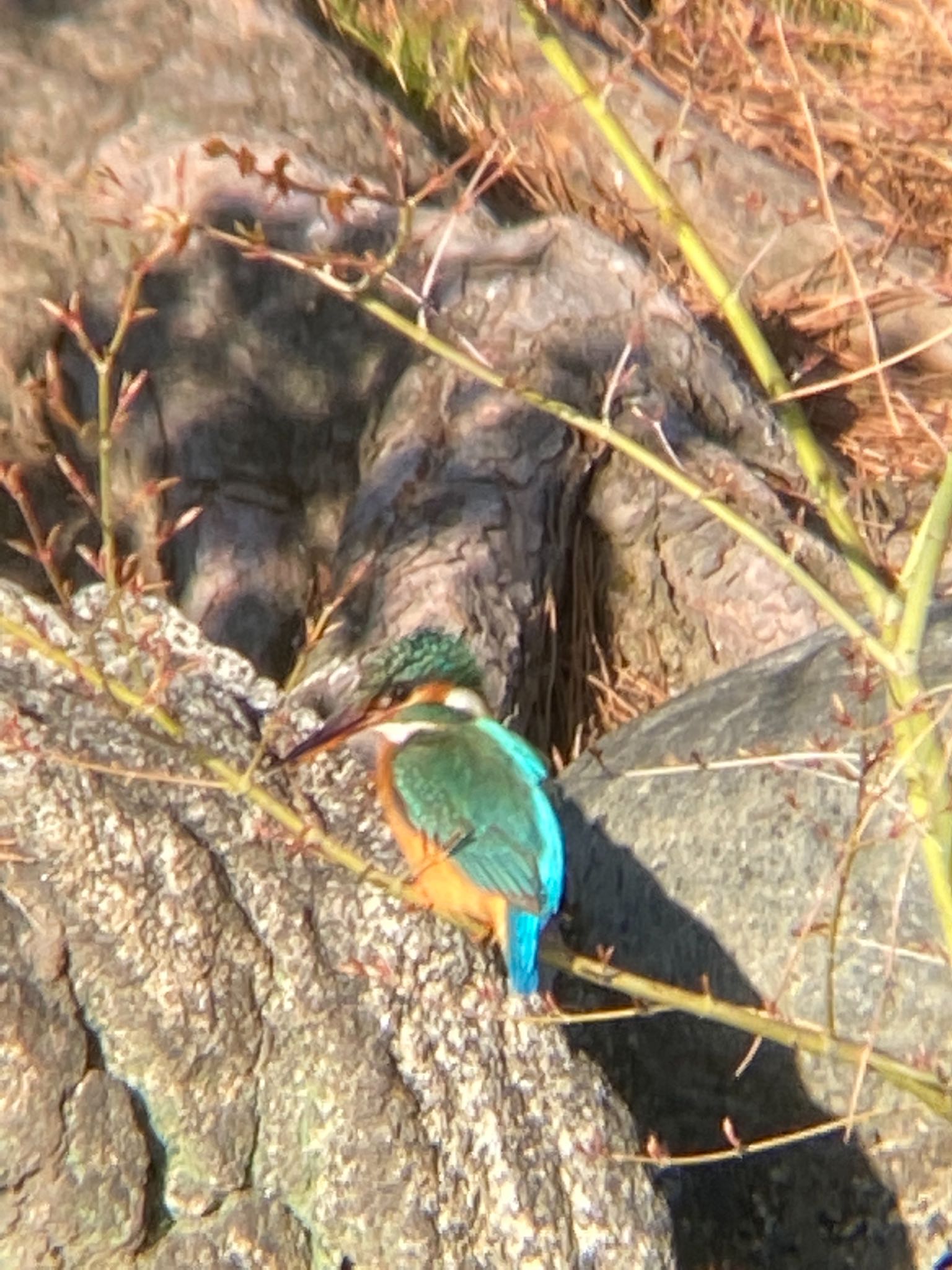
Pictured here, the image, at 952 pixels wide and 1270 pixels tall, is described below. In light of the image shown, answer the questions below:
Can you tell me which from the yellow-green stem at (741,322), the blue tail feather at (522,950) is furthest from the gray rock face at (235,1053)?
the yellow-green stem at (741,322)

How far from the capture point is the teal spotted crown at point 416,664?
3355 millimetres

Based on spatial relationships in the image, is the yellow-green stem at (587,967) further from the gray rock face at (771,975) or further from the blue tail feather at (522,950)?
the gray rock face at (771,975)

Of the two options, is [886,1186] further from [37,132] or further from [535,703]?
[37,132]

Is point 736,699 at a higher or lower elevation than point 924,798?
lower

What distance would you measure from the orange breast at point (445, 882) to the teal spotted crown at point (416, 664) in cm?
16

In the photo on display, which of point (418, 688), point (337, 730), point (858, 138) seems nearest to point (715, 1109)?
point (418, 688)

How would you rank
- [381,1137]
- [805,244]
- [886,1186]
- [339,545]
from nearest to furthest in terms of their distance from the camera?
[381,1137], [886,1186], [339,545], [805,244]

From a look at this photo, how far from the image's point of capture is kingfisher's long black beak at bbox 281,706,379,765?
315 centimetres

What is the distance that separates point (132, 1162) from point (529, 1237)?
0.68m

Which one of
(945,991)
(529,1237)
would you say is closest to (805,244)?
(945,991)

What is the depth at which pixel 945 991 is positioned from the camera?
3773mm

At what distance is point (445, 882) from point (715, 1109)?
1.00 metres

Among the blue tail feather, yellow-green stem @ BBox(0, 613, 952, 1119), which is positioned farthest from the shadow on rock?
yellow-green stem @ BBox(0, 613, 952, 1119)

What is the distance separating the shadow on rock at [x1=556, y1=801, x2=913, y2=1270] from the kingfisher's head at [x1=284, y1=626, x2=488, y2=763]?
760 millimetres
